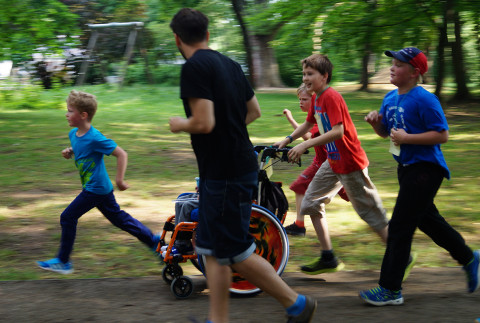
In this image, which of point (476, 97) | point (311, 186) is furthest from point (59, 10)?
point (476, 97)

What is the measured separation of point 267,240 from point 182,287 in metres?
0.74

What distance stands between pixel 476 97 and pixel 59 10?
14501 millimetres

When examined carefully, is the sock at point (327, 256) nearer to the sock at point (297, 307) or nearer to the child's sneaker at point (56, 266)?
the sock at point (297, 307)

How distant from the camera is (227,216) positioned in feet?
11.2

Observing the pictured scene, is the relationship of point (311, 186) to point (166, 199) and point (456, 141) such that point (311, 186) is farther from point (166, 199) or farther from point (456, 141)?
point (456, 141)

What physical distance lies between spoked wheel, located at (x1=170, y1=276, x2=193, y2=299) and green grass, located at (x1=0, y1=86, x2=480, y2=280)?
2.24 feet

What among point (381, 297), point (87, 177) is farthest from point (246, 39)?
point (381, 297)

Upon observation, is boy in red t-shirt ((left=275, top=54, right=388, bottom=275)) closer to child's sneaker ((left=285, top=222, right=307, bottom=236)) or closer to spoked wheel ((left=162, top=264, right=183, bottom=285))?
spoked wheel ((left=162, top=264, right=183, bottom=285))

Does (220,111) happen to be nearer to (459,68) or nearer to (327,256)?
(327,256)

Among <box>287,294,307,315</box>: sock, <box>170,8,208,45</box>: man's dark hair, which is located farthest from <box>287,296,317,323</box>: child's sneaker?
<box>170,8,208,45</box>: man's dark hair

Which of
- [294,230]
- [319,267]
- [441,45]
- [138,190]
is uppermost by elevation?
[319,267]

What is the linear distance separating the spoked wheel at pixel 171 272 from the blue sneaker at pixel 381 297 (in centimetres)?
135

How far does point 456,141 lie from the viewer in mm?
12758

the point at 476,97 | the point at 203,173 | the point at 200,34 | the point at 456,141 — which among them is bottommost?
the point at 476,97
